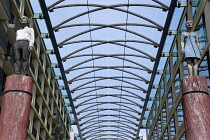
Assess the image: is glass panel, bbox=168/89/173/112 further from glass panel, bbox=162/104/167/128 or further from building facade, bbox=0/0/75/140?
building facade, bbox=0/0/75/140

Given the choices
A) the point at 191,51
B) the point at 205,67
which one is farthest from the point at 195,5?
the point at 191,51

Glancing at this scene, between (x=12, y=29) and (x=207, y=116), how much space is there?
19804 millimetres

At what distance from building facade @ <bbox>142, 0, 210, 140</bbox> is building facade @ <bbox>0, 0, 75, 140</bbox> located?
11.8 metres

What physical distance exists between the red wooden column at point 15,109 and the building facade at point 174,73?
1554cm

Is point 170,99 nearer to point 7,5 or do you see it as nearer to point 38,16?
point 38,16

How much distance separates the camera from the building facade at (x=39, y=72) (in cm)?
3038

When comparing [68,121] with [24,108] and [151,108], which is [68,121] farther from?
[24,108]

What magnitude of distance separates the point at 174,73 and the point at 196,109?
86.4ft

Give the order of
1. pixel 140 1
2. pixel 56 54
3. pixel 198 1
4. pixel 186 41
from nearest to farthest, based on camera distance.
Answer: pixel 186 41 → pixel 198 1 → pixel 140 1 → pixel 56 54

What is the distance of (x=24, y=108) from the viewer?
1435 cm

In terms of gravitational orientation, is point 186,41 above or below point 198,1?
below

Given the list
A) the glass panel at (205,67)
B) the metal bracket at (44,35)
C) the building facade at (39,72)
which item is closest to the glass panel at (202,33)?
the glass panel at (205,67)

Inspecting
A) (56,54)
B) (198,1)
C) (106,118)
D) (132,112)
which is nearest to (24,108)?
(198,1)

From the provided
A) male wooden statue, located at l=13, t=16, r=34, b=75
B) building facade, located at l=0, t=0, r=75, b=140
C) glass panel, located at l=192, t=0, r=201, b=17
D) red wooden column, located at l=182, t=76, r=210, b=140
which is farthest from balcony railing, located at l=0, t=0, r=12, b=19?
red wooden column, located at l=182, t=76, r=210, b=140
